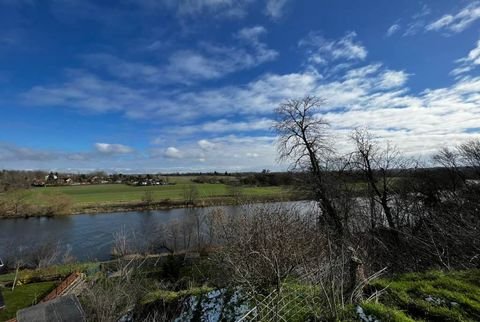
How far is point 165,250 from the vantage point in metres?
38.5

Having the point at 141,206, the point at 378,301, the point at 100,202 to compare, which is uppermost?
the point at 378,301

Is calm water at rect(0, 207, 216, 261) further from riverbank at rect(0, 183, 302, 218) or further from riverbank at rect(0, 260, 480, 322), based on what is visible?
riverbank at rect(0, 260, 480, 322)

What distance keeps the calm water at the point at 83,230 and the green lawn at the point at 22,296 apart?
316 inches

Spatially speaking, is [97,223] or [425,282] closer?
[425,282]

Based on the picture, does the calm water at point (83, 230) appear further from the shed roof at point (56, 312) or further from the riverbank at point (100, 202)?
the shed roof at point (56, 312)

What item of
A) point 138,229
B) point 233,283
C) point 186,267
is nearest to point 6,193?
point 138,229

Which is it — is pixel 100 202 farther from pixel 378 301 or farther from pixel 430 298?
pixel 430 298

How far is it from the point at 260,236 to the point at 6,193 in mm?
76891

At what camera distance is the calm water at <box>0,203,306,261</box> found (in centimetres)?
3847

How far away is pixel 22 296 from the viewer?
24734 mm

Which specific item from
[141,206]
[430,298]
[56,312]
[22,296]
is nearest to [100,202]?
[141,206]

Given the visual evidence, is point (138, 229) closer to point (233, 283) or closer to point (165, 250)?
point (165, 250)

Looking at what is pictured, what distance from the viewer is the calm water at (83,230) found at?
38.5 m

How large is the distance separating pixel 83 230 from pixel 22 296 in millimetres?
22796
